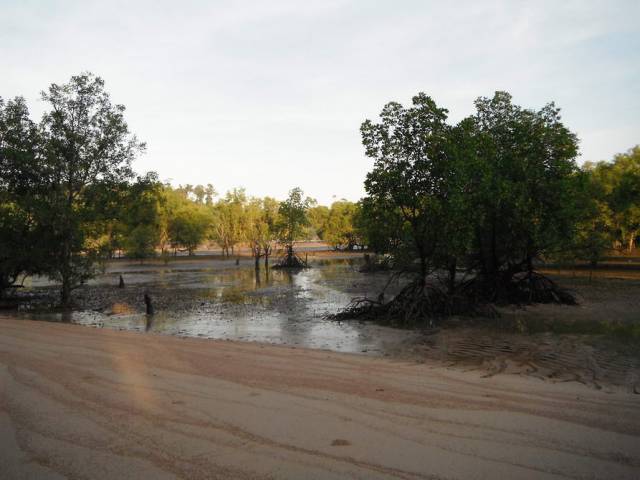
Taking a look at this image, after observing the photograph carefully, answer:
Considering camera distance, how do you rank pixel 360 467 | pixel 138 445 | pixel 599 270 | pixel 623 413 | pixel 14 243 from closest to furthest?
pixel 360 467 < pixel 138 445 < pixel 623 413 < pixel 14 243 < pixel 599 270

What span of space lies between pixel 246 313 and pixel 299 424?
55.4ft

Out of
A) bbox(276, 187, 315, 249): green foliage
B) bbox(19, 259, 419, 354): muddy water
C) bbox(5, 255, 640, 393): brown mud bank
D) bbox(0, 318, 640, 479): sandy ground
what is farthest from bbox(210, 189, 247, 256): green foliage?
bbox(0, 318, 640, 479): sandy ground

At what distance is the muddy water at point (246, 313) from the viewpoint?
1551 centimetres

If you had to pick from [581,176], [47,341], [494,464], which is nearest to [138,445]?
[494,464]

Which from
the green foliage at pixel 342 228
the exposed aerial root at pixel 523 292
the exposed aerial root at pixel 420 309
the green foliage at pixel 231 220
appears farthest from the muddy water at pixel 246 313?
the green foliage at pixel 342 228

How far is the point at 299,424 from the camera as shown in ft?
17.9

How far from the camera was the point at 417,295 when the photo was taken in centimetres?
1850

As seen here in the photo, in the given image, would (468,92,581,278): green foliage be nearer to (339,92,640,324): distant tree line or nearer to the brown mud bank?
(339,92,640,324): distant tree line

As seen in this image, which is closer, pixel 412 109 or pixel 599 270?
pixel 412 109

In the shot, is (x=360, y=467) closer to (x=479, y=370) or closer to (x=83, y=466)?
(x=83, y=466)

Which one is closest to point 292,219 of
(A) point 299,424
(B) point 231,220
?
(B) point 231,220

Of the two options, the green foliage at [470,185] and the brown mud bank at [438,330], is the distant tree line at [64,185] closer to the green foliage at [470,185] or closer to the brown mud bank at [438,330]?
the brown mud bank at [438,330]

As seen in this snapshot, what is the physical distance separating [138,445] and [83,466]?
→ 0.58 metres

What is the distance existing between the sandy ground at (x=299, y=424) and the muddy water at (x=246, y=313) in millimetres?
5930
